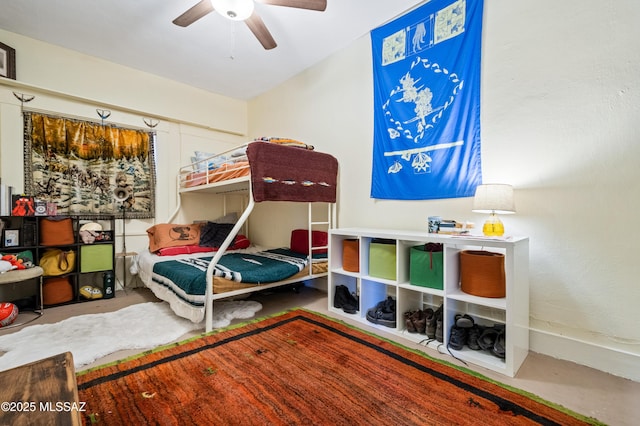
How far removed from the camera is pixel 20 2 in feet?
8.21

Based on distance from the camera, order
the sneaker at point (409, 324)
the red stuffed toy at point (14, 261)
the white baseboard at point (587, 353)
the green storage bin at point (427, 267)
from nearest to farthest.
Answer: the white baseboard at point (587, 353)
the green storage bin at point (427, 267)
the sneaker at point (409, 324)
the red stuffed toy at point (14, 261)

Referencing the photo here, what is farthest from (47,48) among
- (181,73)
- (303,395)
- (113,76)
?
(303,395)

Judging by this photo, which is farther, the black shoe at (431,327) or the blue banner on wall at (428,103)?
the blue banner on wall at (428,103)

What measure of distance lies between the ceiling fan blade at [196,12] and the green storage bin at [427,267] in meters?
2.34

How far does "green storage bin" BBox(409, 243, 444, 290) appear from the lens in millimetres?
1985

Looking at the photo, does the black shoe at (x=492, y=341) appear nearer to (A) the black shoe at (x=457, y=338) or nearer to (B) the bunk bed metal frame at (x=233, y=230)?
(A) the black shoe at (x=457, y=338)

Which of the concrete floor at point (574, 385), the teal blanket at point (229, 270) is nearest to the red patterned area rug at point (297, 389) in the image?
the concrete floor at point (574, 385)

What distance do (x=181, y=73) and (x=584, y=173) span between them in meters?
4.25

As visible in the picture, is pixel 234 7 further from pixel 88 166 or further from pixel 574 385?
pixel 574 385

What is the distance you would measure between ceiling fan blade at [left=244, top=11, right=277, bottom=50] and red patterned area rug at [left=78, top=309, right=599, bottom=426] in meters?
2.42

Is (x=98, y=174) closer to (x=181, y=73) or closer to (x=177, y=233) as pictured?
(x=177, y=233)

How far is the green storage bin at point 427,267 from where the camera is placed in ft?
6.51

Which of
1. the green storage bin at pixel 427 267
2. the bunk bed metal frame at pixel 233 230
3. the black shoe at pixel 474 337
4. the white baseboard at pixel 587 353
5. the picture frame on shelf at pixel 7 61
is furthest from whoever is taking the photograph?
the picture frame on shelf at pixel 7 61

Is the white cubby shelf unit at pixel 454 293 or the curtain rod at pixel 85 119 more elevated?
the curtain rod at pixel 85 119
